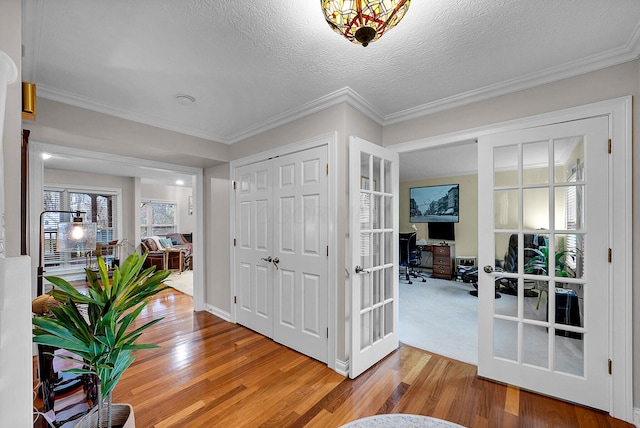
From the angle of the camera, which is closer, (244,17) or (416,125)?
(244,17)

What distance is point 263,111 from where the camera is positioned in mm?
2656

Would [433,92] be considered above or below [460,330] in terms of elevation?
above

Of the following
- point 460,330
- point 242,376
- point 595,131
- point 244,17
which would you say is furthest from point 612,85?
point 242,376

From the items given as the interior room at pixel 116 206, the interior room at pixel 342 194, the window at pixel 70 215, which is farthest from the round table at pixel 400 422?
the window at pixel 70 215

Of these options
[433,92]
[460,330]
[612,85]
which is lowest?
[460,330]

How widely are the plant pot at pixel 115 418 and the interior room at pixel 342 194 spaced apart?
0.06 feet

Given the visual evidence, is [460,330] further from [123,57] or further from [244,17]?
[123,57]

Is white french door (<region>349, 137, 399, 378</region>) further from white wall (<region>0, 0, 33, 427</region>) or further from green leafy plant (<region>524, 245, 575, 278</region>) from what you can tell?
white wall (<region>0, 0, 33, 427</region>)

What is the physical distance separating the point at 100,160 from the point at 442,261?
6.21 meters

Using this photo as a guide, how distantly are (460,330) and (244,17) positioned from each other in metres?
3.58

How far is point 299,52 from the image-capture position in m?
1.75

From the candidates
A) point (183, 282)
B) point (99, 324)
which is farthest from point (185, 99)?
point (183, 282)

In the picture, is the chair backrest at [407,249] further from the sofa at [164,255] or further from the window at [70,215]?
the window at [70,215]

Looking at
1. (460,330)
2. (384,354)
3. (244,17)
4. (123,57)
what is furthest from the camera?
(460,330)
